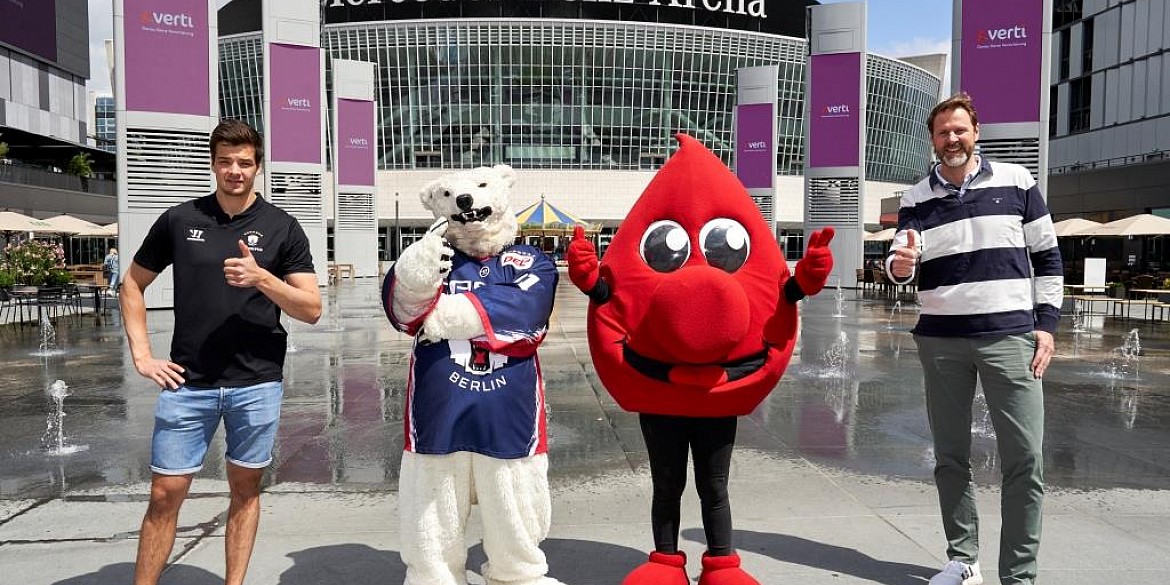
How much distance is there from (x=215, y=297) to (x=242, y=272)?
0.30m

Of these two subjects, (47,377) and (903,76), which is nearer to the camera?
(47,377)

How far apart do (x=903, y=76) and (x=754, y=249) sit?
7668 centimetres

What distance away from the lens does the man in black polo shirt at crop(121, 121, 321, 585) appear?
3059 millimetres

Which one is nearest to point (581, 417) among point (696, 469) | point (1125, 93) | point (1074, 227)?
point (696, 469)

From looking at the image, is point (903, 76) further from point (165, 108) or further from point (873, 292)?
point (165, 108)

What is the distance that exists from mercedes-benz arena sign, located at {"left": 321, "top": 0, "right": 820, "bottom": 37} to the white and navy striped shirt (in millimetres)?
61013

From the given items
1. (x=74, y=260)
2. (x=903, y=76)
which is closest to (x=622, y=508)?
(x=74, y=260)

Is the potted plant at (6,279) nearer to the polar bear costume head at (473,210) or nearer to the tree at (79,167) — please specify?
the polar bear costume head at (473,210)

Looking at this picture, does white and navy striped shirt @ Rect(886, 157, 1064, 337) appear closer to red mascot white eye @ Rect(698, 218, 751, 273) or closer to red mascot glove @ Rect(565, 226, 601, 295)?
red mascot white eye @ Rect(698, 218, 751, 273)

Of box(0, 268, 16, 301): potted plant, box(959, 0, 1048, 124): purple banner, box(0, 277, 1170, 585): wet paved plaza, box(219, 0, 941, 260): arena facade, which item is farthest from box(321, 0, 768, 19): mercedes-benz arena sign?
box(0, 277, 1170, 585): wet paved plaza

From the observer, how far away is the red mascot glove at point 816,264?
303 cm

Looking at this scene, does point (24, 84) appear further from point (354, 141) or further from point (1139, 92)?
point (1139, 92)

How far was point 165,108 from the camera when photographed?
699 inches

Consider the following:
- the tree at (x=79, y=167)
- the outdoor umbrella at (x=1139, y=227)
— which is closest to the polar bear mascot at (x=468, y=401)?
the outdoor umbrella at (x=1139, y=227)
